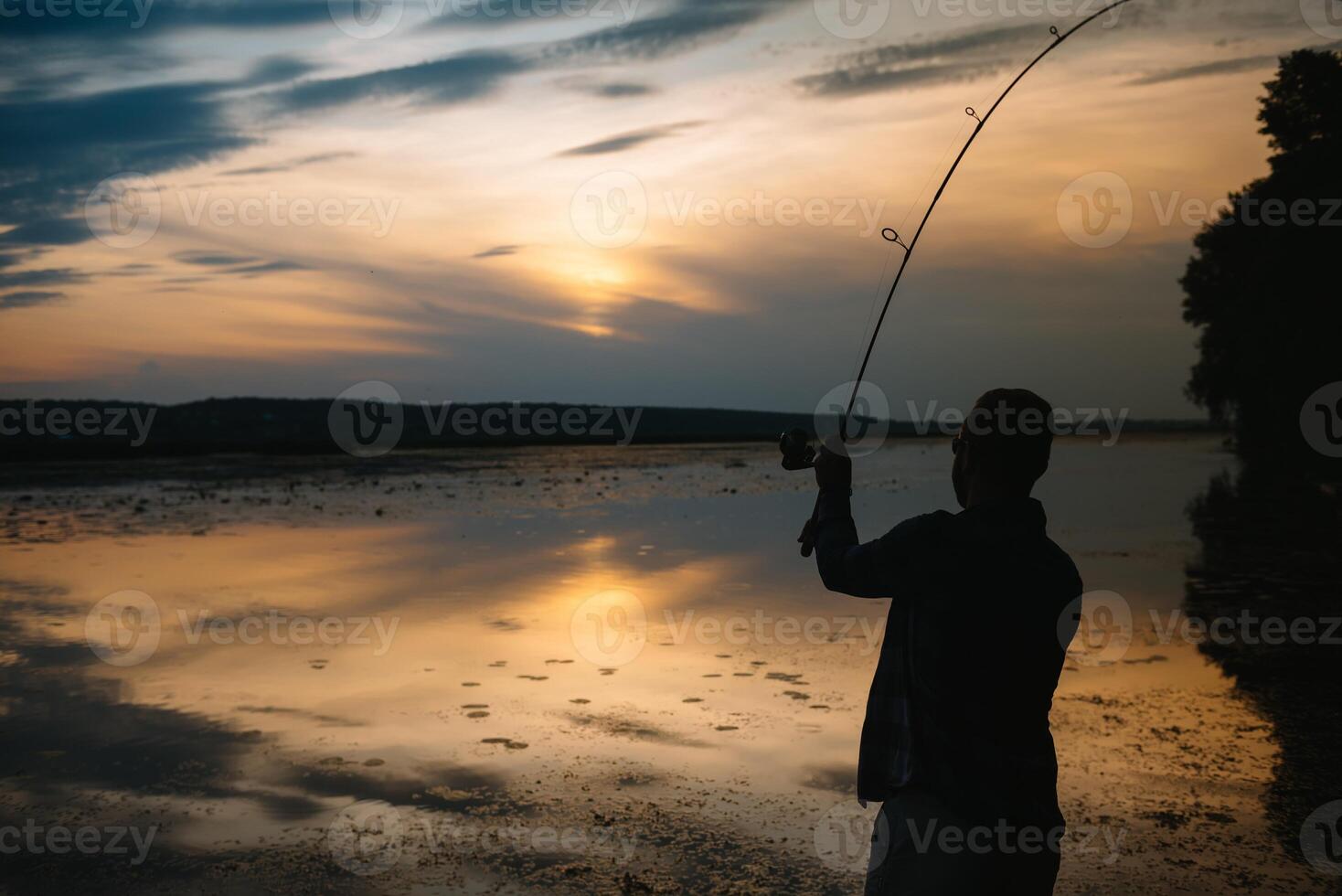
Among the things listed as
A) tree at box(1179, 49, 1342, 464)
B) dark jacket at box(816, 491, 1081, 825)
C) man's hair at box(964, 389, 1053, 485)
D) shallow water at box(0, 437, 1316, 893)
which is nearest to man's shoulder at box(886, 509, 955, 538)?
dark jacket at box(816, 491, 1081, 825)

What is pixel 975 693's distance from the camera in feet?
8.87

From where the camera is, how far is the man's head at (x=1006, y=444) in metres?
2.79

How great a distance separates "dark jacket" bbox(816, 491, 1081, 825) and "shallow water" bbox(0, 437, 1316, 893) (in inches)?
113

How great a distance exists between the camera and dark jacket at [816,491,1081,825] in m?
2.69

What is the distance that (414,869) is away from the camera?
5625mm

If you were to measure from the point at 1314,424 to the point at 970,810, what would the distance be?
112 ft

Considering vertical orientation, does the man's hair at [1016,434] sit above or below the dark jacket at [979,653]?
above

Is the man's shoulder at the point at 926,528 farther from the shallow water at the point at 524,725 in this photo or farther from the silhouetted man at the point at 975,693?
the shallow water at the point at 524,725

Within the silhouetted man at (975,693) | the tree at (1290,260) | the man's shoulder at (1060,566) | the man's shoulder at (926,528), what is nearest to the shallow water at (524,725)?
the silhouetted man at (975,693)

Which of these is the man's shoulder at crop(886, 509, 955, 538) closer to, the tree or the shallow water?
the shallow water

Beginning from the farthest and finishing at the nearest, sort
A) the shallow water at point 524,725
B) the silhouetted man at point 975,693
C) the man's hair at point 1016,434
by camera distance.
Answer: the shallow water at point 524,725
the man's hair at point 1016,434
the silhouetted man at point 975,693

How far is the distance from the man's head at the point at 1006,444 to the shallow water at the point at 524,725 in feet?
10.4

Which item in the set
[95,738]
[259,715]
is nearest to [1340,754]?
[259,715]

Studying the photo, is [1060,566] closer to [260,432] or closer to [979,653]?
[979,653]
